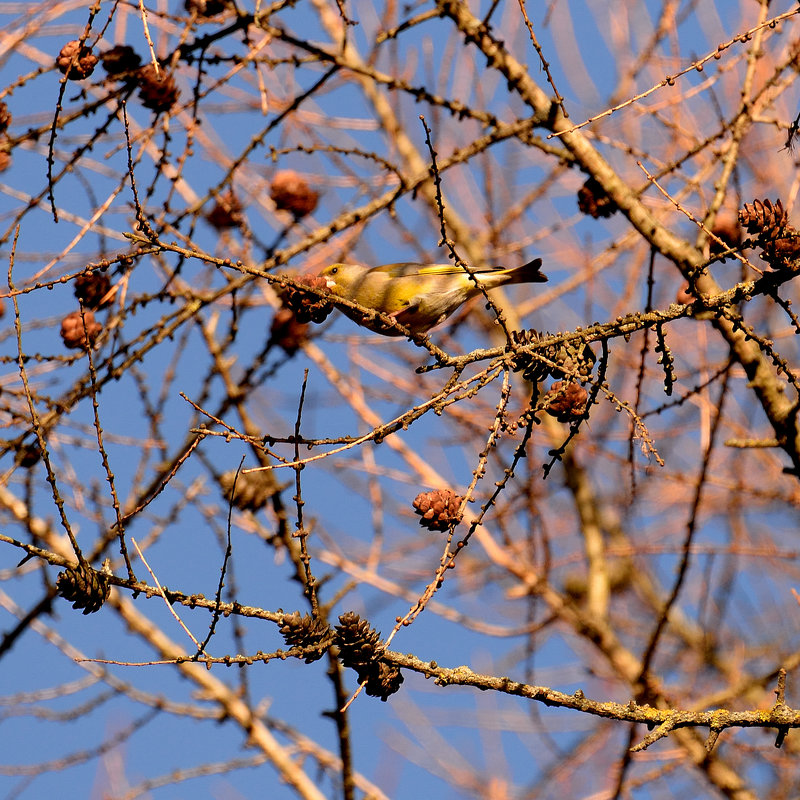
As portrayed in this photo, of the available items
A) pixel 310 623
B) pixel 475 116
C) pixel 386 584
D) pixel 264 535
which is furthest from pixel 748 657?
pixel 310 623

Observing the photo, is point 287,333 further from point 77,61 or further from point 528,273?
point 77,61

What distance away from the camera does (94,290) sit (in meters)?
2.83

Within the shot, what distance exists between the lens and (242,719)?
164 inches

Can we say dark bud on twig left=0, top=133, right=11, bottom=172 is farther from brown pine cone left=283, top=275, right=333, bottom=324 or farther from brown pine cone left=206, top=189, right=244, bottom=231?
brown pine cone left=283, top=275, right=333, bottom=324

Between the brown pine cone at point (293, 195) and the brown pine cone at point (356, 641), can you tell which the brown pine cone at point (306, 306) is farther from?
the brown pine cone at point (293, 195)

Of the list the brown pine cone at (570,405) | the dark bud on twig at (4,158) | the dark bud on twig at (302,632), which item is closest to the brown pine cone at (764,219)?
the brown pine cone at (570,405)

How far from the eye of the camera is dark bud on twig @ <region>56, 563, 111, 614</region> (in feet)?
6.24

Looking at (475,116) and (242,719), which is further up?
(475,116)

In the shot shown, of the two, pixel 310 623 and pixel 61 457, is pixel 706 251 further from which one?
pixel 61 457

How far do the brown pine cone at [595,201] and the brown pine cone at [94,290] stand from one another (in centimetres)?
156

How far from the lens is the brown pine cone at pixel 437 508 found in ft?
7.00

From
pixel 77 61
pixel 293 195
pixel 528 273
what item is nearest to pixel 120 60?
pixel 77 61

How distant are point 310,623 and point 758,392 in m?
1.71

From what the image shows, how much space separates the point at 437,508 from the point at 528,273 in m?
1.65
